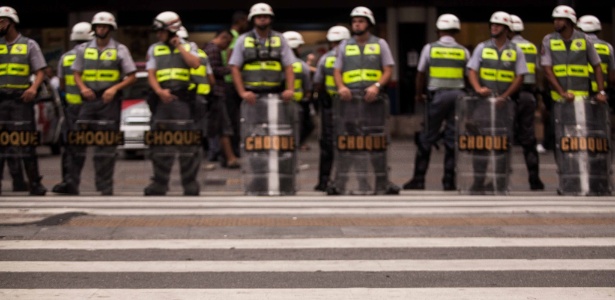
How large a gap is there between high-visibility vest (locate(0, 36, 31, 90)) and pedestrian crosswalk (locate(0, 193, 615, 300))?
5.76 feet

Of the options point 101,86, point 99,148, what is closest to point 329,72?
point 101,86

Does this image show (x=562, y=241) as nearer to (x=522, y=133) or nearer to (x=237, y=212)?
(x=237, y=212)

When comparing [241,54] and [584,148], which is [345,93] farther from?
[584,148]

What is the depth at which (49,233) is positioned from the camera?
910 cm

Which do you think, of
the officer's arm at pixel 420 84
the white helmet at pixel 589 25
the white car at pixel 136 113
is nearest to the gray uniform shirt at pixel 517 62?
the officer's arm at pixel 420 84

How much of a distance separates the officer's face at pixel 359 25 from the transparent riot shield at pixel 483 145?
1.24 m

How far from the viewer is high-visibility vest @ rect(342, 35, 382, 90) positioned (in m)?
12.7

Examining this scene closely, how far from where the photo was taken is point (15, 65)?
12.7m

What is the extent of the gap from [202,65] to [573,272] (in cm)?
686

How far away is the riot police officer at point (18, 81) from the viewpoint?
12.6 m

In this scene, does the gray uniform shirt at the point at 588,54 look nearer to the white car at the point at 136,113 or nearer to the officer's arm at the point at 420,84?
the officer's arm at the point at 420,84

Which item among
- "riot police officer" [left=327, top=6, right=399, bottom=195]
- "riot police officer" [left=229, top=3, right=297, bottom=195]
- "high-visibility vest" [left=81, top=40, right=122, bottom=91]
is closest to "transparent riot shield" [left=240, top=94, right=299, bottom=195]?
"riot police officer" [left=229, top=3, right=297, bottom=195]

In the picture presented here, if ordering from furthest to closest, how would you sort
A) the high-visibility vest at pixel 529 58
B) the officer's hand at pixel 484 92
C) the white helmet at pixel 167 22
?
the high-visibility vest at pixel 529 58 < the officer's hand at pixel 484 92 < the white helmet at pixel 167 22

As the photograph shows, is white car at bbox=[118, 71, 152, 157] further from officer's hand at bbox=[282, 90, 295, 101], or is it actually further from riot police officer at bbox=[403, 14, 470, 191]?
officer's hand at bbox=[282, 90, 295, 101]
